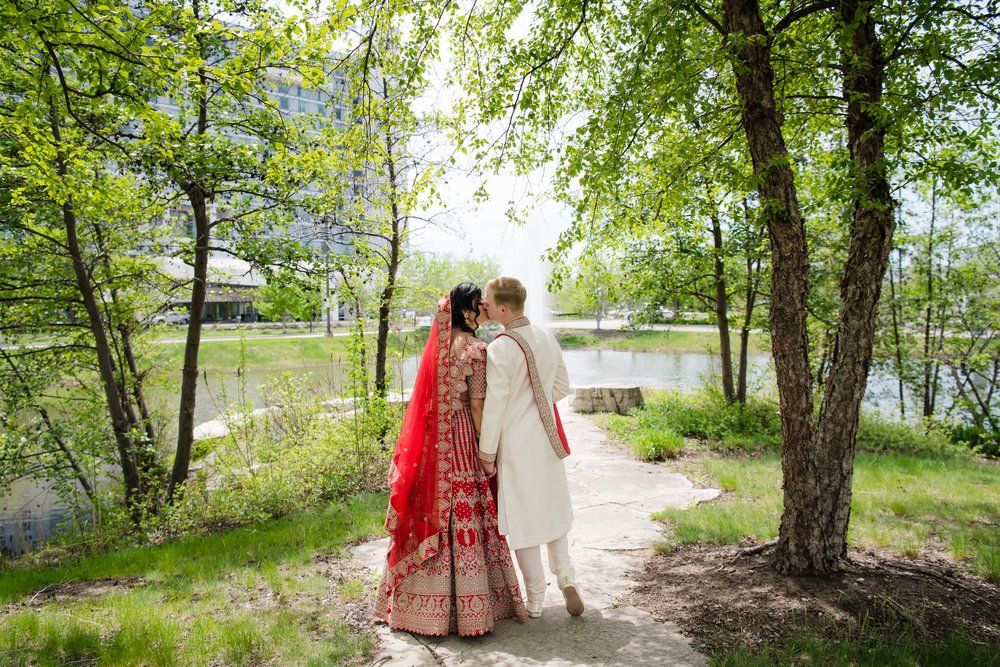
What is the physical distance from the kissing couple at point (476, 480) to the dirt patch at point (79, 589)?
234 cm

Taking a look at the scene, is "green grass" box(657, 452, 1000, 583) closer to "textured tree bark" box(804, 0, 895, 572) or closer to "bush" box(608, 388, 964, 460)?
"textured tree bark" box(804, 0, 895, 572)

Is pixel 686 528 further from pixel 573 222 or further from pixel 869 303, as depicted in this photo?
pixel 573 222

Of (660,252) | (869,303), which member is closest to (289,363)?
(660,252)

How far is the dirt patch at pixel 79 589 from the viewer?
422 cm

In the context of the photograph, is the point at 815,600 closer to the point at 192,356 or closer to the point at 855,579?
the point at 855,579

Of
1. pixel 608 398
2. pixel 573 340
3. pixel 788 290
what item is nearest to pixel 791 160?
pixel 788 290

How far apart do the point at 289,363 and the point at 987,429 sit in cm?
2313

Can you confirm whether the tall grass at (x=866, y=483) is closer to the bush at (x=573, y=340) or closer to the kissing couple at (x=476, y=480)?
the kissing couple at (x=476, y=480)

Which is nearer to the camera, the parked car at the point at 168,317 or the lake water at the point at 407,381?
the parked car at the point at 168,317

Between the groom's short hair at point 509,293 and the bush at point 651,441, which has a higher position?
the groom's short hair at point 509,293

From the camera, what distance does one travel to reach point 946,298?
1141cm

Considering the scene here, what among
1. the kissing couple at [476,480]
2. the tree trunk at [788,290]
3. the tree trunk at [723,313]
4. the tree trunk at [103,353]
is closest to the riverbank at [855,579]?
the tree trunk at [788,290]

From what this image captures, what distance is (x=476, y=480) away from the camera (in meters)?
3.42

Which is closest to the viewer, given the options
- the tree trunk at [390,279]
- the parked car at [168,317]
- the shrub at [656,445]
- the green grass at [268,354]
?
the shrub at [656,445]
